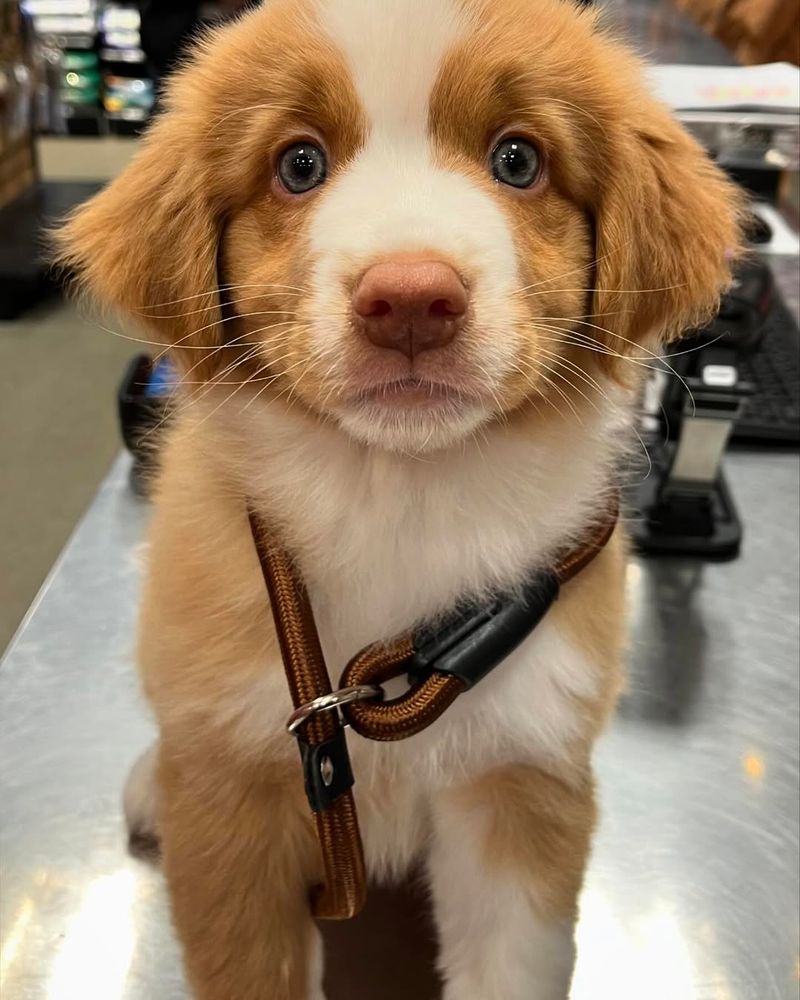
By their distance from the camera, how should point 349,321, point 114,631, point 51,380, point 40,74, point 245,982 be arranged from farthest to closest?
point 40,74
point 51,380
point 114,631
point 245,982
point 349,321

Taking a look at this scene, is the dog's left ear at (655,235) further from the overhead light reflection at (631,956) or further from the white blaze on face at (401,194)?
the overhead light reflection at (631,956)

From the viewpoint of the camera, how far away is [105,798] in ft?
3.63

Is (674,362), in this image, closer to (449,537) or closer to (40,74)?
(449,537)

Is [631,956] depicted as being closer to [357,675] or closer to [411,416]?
[357,675]

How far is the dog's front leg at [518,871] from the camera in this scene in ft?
2.81

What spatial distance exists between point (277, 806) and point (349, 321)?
0.46m

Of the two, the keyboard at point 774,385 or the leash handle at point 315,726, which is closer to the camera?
the leash handle at point 315,726

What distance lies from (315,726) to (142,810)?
40cm

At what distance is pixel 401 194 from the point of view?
651mm

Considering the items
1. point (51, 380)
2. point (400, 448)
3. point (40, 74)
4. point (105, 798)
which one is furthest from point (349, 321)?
point (40, 74)

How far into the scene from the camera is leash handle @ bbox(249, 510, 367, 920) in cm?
75

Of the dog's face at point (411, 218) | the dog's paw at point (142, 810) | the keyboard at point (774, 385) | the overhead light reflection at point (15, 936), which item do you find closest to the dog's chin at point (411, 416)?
the dog's face at point (411, 218)

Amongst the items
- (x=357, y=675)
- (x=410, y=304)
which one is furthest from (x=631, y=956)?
(x=410, y=304)

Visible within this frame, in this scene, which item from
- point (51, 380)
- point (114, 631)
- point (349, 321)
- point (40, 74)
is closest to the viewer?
point (349, 321)
